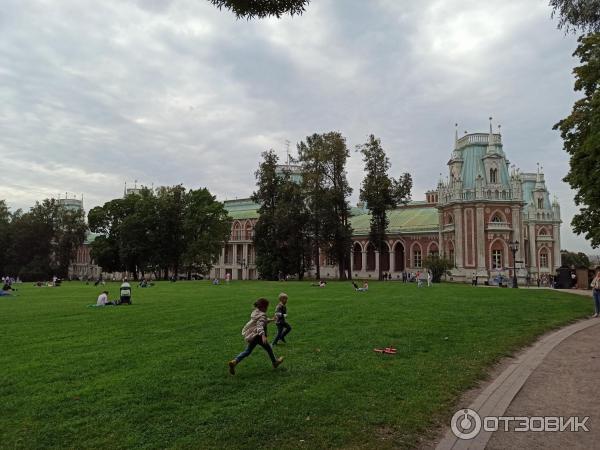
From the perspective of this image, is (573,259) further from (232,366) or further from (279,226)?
(232,366)

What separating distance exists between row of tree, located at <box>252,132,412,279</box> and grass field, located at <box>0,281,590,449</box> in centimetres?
3408

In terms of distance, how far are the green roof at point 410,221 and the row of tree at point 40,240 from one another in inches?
1868

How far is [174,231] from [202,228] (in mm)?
4729

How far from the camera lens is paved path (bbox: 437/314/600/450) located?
5.71 meters

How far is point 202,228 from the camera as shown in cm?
5834

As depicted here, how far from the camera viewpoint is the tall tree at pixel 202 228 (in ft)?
183

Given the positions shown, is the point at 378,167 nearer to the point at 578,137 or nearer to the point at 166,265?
the point at 578,137

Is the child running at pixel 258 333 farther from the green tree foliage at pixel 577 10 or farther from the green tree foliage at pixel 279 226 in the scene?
the green tree foliage at pixel 279 226

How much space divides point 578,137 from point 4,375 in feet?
88.3

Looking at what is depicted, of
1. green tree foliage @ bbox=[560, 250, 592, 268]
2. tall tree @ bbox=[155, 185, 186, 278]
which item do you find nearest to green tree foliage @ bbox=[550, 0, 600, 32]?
tall tree @ bbox=[155, 185, 186, 278]

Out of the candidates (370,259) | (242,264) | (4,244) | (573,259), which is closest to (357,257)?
(370,259)

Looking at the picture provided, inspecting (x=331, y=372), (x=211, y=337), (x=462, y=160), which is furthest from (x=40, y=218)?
(x=331, y=372)

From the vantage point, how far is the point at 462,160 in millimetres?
60125

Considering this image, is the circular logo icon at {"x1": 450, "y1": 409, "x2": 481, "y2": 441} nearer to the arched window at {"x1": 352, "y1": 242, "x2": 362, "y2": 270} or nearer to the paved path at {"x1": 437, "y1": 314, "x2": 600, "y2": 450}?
the paved path at {"x1": 437, "y1": 314, "x2": 600, "y2": 450}
